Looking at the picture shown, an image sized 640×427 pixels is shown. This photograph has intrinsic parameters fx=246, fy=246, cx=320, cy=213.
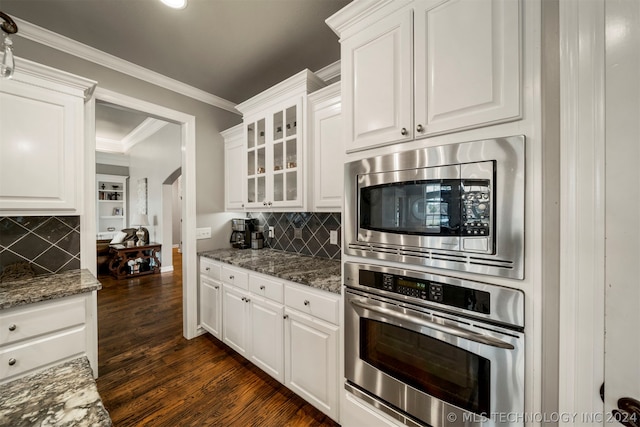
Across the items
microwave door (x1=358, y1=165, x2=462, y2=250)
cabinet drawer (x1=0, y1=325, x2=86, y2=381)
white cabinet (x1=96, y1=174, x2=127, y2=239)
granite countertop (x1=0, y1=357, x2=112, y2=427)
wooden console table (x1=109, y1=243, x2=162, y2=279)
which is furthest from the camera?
white cabinet (x1=96, y1=174, x2=127, y2=239)

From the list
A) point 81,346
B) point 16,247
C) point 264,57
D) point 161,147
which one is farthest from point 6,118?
point 161,147

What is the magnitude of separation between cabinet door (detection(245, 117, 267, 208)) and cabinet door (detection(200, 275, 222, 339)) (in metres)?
0.91

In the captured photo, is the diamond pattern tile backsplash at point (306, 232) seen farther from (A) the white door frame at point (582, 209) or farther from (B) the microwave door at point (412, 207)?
(A) the white door frame at point (582, 209)

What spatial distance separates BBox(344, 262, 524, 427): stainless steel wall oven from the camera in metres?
0.90

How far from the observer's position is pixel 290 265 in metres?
2.08

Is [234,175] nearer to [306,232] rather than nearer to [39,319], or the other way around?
[306,232]

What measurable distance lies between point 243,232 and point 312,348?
1769 mm

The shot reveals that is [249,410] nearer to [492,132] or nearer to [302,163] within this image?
[302,163]

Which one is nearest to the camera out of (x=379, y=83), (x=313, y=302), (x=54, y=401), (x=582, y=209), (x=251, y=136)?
(x=54, y=401)

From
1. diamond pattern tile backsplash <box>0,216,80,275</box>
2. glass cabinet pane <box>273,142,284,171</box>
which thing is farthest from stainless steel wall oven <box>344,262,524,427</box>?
diamond pattern tile backsplash <box>0,216,80,275</box>

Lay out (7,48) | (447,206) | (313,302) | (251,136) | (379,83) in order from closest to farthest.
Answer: (7,48) < (447,206) < (379,83) < (313,302) < (251,136)

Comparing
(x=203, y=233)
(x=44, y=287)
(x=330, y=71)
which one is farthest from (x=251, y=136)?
(x=44, y=287)

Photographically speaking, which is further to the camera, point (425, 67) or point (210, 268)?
point (210, 268)

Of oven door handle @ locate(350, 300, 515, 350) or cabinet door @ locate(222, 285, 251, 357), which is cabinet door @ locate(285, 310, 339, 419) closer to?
oven door handle @ locate(350, 300, 515, 350)
